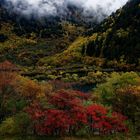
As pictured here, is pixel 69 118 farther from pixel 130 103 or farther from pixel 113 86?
pixel 113 86

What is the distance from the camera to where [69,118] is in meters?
90.7

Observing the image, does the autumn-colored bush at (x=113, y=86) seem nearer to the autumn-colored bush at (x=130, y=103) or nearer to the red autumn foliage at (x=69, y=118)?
the autumn-colored bush at (x=130, y=103)

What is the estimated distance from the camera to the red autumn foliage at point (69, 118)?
8988cm

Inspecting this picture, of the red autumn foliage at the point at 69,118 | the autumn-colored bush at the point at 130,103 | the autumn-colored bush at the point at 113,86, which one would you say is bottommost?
the red autumn foliage at the point at 69,118

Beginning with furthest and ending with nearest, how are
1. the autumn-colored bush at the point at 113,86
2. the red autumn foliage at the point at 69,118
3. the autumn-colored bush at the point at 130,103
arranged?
the autumn-colored bush at the point at 113,86, the autumn-colored bush at the point at 130,103, the red autumn foliage at the point at 69,118

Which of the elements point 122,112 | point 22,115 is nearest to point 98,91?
point 122,112

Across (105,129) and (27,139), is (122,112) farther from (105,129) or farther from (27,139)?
(27,139)

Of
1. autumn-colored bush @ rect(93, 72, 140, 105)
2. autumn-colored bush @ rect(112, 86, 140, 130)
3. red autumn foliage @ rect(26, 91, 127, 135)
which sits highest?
autumn-colored bush @ rect(93, 72, 140, 105)

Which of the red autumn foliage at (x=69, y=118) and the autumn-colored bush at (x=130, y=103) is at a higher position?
the autumn-colored bush at (x=130, y=103)

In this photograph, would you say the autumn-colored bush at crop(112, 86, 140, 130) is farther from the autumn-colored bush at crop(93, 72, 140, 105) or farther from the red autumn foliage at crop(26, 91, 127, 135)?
the red autumn foliage at crop(26, 91, 127, 135)

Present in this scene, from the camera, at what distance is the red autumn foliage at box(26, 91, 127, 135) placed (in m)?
89.9

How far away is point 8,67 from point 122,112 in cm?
3306

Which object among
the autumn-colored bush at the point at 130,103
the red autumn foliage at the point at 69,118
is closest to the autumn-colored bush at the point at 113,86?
the autumn-colored bush at the point at 130,103

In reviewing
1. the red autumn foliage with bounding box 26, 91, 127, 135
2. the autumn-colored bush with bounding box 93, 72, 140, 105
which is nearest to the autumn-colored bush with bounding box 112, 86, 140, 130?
the autumn-colored bush with bounding box 93, 72, 140, 105
